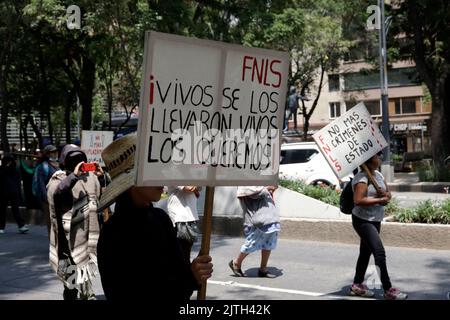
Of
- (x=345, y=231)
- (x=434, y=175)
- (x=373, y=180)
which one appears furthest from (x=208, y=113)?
(x=434, y=175)

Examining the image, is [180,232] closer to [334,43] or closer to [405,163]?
[334,43]

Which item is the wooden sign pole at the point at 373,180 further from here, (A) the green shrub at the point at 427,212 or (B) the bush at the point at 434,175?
(B) the bush at the point at 434,175

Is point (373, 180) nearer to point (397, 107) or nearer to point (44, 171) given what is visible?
point (44, 171)

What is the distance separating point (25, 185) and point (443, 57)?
660 inches

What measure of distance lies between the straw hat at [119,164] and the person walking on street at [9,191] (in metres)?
9.81

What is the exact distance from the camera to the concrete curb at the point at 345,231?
8570 millimetres

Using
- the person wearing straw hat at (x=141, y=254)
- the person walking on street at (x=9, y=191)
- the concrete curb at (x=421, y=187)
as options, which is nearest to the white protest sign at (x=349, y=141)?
the person wearing straw hat at (x=141, y=254)

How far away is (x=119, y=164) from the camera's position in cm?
296

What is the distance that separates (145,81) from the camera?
8.80 ft

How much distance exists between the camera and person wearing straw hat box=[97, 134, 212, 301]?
8.10ft

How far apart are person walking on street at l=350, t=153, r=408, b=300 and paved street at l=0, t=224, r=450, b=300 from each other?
0.94 feet

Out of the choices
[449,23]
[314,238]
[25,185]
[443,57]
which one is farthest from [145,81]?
[443,57]

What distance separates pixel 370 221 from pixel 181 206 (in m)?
2.04

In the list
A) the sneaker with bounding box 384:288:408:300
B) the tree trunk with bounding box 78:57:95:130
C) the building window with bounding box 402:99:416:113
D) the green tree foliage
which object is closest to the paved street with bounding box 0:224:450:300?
the sneaker with bounding box 384:288:408:300
